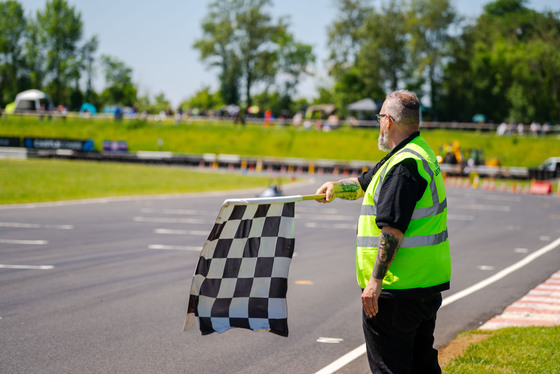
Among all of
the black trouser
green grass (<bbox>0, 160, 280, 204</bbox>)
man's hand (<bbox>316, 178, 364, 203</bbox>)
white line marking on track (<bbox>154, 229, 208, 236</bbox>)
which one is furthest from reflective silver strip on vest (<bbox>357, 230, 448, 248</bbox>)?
green grass (<bbox>0, 160, 280, 204</bbox>)

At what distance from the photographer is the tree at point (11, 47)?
90562 mm

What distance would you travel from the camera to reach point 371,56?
6669cm

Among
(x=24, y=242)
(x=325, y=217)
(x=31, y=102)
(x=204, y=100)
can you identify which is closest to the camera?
(x=24, y=242)

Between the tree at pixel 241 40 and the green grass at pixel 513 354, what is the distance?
2938 inches

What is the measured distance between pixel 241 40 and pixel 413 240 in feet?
257

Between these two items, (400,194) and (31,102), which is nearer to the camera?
(400,194)

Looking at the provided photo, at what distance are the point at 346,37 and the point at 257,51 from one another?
13.5 meters

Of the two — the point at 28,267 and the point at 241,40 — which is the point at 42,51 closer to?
the point at 241,40

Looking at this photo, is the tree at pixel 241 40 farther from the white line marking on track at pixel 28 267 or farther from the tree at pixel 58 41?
the white line marking on track at pixel 28 267

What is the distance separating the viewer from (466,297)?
777 centimetres

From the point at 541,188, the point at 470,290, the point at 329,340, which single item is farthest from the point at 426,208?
the point at 541,188

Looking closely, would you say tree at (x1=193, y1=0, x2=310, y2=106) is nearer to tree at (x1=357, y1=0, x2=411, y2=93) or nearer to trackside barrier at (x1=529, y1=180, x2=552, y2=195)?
tree at (x1=357, y1=0, x2=411, y2=93)

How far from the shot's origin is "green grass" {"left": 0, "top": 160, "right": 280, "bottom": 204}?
838 inches

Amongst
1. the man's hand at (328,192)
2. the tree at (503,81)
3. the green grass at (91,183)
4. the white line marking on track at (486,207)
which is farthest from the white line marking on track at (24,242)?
the tree at (503,81)
